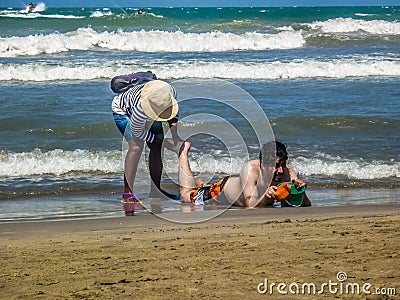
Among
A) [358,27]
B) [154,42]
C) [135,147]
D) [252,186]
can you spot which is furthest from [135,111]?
[358,27]

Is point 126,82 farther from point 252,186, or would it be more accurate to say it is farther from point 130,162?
point 252,186

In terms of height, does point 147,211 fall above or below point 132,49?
below

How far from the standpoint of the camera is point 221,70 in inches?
720

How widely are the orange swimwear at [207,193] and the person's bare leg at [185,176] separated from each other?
75 mm

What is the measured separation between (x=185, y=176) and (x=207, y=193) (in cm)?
36

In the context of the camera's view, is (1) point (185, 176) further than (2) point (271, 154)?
Yes

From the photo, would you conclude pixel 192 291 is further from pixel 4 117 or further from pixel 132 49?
pixel 132 49

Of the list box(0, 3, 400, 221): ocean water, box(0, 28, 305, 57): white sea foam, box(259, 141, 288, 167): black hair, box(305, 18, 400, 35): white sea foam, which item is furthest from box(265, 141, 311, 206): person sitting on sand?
box(305, 18, 400, 35): white sea foam

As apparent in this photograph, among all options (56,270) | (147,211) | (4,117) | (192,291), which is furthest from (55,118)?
(192,291)

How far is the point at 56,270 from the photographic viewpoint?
3.98 metres

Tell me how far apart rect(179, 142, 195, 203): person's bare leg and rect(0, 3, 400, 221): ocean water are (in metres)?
0.28

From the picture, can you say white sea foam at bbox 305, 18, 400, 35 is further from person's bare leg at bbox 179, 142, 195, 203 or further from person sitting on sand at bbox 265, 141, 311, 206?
person sitting on sand at bbox 265, 141, 311, 206

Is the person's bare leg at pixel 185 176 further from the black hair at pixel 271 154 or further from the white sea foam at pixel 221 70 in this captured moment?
the white sea foam at pixel 221 70

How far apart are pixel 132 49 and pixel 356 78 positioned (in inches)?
415
